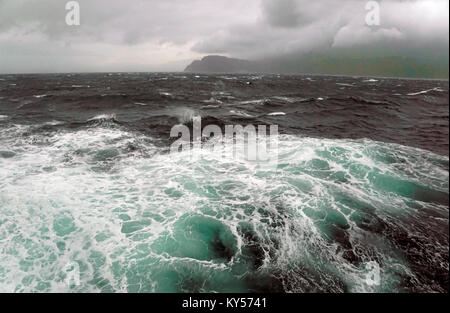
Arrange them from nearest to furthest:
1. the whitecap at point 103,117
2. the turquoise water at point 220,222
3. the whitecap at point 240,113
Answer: the turquoise water at point 220,222 → the whitecap at point 103,117 → the whitecap at point 240,113

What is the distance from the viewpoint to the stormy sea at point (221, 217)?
7.25 m

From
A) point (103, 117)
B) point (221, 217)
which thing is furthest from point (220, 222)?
point (103, 117)

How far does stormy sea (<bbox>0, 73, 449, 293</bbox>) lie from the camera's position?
7246 millimetres

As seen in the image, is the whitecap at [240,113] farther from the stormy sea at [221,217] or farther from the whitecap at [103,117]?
the whitecap at [103,117]

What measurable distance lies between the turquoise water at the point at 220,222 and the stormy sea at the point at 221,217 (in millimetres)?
43

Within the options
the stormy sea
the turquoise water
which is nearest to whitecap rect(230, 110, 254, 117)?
the stormy sea

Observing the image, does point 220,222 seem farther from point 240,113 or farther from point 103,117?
point 240,113

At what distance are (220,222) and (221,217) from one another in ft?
1.02

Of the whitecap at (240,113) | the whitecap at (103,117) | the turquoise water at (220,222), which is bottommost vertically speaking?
the turquoise water at (220,222)

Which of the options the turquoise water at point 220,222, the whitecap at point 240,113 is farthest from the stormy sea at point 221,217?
the whitecap at point 240,113

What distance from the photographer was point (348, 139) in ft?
62.1

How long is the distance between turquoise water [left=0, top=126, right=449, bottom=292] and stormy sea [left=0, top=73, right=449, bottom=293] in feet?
0.14
